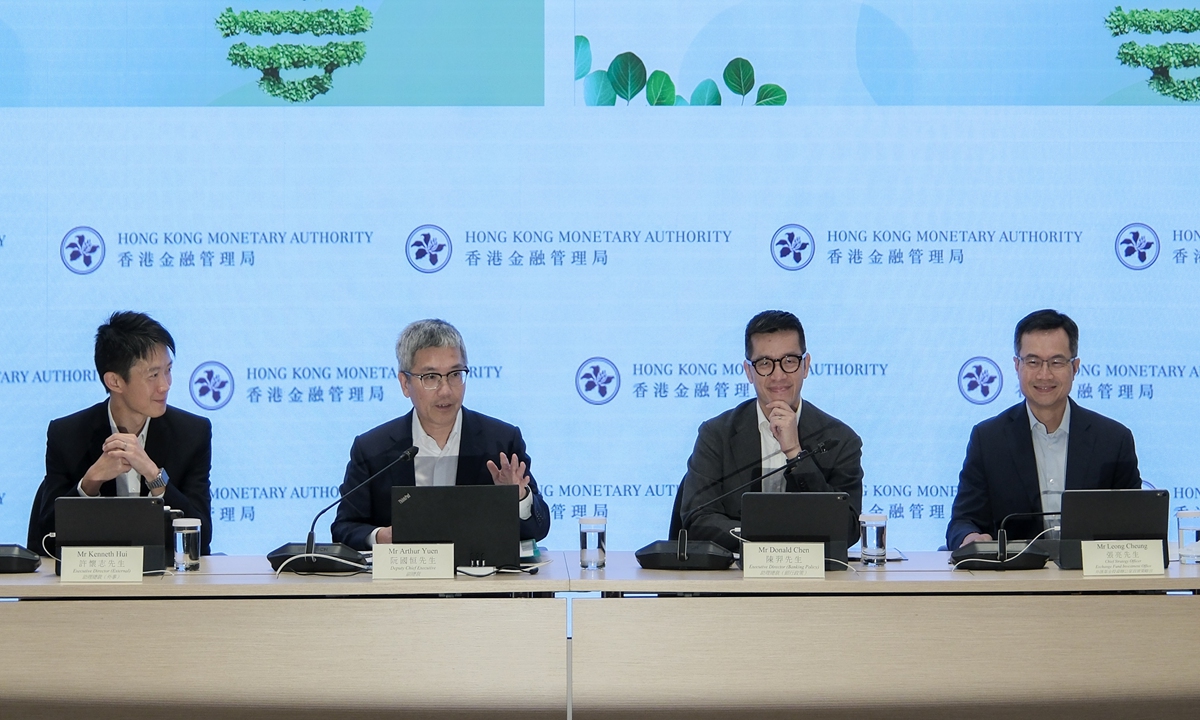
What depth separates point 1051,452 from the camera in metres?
3.37

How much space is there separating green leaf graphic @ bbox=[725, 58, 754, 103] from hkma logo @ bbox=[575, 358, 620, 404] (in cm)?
102

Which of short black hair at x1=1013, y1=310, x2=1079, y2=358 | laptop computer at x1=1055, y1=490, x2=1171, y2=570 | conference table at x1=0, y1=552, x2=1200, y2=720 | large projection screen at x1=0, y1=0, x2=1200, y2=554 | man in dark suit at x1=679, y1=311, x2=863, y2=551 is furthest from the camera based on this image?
large projection screen at x1=0, y1=0, x2=1200, y2=554

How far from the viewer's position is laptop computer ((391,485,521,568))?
247cm

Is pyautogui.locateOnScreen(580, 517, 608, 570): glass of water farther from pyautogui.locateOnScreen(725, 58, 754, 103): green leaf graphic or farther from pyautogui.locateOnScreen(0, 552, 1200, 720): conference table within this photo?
pyautogui.locateOnScreen(725, 58, 754, 103): green leaf graphic

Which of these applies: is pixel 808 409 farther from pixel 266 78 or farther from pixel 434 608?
pixel 266 78

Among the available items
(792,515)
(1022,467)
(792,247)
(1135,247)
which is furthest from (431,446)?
(1135,247)

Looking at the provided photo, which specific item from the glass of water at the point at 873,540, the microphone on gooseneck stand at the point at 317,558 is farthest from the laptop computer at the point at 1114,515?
the microphone on gooseneck stand at the point at 317,558

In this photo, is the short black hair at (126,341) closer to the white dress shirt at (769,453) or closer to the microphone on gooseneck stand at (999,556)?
the white dress shirt at (769,453)

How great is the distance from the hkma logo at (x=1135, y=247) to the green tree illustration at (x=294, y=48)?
2.64 m

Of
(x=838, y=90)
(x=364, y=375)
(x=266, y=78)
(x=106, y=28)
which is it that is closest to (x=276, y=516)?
(x=364, y=375)

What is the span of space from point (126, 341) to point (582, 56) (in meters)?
1.72

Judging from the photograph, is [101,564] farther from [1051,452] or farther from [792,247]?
[1051,452]

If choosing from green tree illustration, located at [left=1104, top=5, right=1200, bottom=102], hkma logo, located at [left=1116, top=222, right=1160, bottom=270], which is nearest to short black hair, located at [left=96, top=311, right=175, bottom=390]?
hkma logo, located at [left=1116, top=222, right=1160, bottom=270]

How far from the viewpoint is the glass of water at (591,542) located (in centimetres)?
265
